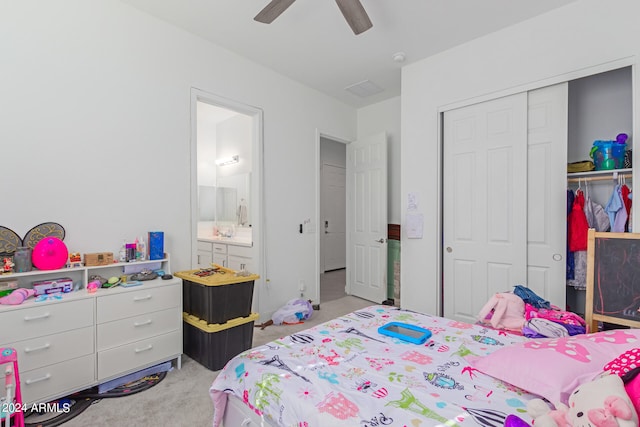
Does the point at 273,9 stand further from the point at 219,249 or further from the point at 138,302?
the point at 219,249

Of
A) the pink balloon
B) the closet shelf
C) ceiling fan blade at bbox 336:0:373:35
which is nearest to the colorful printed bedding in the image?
the pink balloon

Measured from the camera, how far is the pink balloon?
2.02 m

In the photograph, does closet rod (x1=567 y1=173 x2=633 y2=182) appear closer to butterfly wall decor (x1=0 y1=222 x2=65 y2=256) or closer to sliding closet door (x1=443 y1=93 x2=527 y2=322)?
sliding closet door (x1=443 y1=93 x2=527 y2=322)

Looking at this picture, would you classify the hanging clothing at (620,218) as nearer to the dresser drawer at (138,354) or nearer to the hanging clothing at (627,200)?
the hanging clothing at (627,200)

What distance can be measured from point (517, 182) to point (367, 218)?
6.82 feet

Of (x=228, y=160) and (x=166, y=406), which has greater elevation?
(x=228, y=160)

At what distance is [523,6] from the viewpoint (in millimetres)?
2533

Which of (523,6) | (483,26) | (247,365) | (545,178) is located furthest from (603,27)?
(247,365)

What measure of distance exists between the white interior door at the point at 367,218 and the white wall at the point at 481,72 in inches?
30.3

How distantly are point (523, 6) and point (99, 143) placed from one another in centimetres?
362

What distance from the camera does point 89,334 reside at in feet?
6.64

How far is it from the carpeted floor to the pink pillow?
1660 mm

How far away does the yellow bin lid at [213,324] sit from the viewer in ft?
8.06

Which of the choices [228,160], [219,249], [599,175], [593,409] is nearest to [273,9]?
[593,409]
